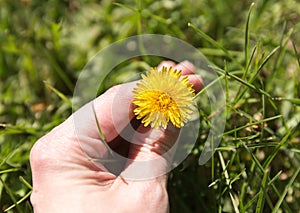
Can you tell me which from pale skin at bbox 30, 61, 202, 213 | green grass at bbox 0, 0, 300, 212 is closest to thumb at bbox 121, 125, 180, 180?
pale skin at bbox 30, 61, 202, 213

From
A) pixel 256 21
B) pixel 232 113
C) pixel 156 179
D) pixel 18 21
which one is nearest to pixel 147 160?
pixel 156 179

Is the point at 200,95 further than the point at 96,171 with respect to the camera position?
Yes

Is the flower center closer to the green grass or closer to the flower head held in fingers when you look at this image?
the flower head held in fingers

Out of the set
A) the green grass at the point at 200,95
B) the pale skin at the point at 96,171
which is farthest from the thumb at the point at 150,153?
the green grass at the point at 200,95

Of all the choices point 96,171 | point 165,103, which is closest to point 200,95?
point 165,103

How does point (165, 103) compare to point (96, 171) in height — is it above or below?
above

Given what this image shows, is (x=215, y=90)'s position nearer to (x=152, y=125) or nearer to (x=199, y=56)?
(x=199, y=56)

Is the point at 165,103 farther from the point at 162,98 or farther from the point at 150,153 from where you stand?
the point at 150,153
